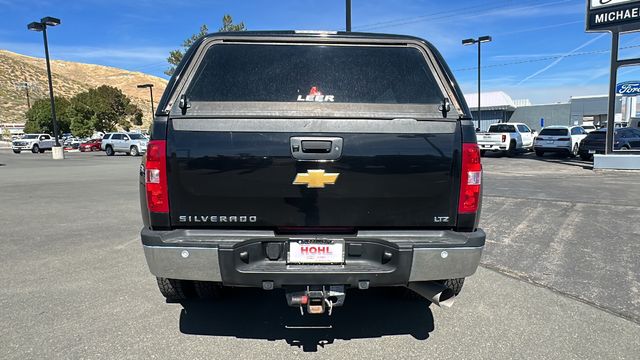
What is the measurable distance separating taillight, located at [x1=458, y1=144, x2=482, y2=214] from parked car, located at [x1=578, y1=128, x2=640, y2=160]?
1928 centimetres

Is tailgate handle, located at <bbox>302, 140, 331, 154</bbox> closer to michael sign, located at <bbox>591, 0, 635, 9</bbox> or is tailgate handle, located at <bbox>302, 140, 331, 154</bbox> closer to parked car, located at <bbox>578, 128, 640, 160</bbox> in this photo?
michael sign, located at <bbox>591, 0, 635, 9</bbox>

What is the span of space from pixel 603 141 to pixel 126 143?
2927 cm

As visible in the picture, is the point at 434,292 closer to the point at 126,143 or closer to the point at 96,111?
the point at 126,143

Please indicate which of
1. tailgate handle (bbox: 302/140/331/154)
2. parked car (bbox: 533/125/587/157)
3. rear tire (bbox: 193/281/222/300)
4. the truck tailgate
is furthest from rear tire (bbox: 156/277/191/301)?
parked car (bbox: 533/125/587/157)

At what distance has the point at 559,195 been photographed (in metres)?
9.63

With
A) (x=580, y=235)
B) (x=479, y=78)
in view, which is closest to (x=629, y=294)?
(x=580, y=235)

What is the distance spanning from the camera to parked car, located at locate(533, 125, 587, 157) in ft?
69.4

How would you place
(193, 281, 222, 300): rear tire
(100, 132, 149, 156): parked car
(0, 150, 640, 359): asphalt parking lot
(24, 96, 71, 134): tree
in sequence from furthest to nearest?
(24, 96, 71, 134): tree → (100, 132, 149, 156): parked car → (193, 281, 222, 300): rear tire → (0, 150, 640, 359): asphalt parking lot

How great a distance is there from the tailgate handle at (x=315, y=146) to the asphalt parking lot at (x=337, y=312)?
1.39 metres

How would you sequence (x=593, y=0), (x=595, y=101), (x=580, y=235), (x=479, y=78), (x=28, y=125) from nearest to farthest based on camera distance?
1. (x=580, y=235)
2. (x=593, y=0)
3. (x=479, y=78)
4. (x=595, y=101)
5. (x=28, y=125)

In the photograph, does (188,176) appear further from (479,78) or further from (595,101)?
(595,101)

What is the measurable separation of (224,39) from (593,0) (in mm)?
15848

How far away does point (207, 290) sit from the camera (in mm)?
3615

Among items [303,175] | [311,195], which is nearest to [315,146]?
[303,175]
